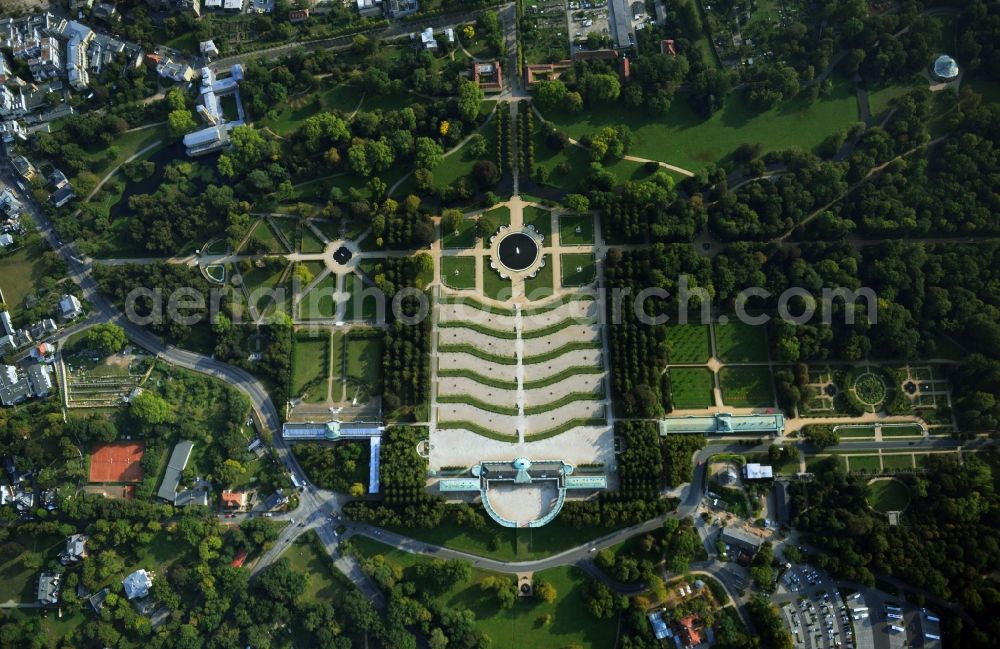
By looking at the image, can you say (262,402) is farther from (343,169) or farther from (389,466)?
(343,169)

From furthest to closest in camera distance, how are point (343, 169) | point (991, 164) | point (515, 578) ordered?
point (343, 169)
point (991, 164)
point (515, 578)

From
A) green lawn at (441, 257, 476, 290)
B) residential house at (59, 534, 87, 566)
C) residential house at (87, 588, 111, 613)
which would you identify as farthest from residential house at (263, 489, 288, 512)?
green lawn at (441, 257, 476, 290)

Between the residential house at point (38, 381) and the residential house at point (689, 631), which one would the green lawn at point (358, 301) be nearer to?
the residential house at point (38, 381)

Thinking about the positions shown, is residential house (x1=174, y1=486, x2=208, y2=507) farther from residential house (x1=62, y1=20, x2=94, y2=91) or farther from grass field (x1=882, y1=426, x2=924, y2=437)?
grass field (x1=882, y1=426, x2=924, y2=437)

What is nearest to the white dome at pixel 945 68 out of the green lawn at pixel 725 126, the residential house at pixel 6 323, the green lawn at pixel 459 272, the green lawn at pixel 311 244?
the green lawn at pixel 725 126

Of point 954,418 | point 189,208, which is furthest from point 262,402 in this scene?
point 954,418

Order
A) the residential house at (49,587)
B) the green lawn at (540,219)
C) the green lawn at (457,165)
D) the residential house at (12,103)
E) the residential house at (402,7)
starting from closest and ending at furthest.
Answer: the residential house at (49,587)
the green lawn at (540,219)
the green lawn at (457,165)
the residential house at (12,103)
the residential house at (402,7)

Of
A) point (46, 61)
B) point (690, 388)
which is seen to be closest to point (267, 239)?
point (46, 61)
